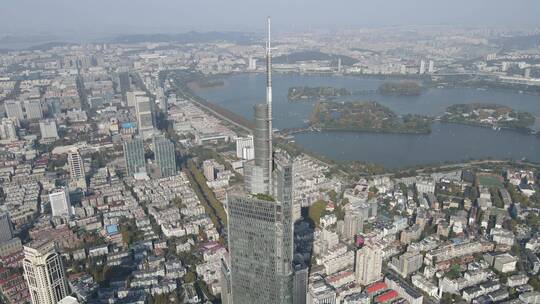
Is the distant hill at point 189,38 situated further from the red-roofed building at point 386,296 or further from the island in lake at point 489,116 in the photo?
the red-roofed building at point 386,296

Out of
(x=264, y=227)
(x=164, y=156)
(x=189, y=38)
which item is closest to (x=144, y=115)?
(x=164, y=156)

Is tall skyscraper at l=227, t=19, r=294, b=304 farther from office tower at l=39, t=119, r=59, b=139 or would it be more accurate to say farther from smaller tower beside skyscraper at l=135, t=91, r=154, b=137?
office tower at l=39, t=119, r=59, b=139

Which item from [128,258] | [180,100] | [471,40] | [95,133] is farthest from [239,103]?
[471,40]

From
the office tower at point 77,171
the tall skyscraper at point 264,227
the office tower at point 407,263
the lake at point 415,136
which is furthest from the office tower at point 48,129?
the office tower at point 407,263

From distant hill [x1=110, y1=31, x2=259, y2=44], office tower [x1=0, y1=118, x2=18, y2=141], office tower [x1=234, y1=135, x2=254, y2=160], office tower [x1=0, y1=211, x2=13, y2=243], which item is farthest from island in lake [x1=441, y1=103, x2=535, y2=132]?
distant hill [x1=110, y1=31, x2=259, y2=44]

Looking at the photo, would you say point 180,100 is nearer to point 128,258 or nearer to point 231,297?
point 128,258
